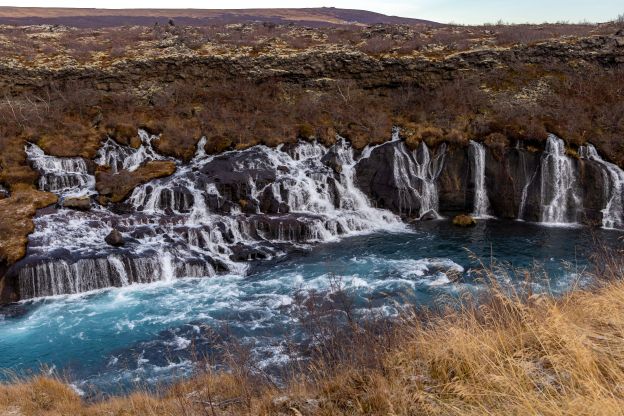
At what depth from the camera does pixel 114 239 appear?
1902cm

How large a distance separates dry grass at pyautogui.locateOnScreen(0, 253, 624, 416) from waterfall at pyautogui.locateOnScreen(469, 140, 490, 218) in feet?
Result: 63.7

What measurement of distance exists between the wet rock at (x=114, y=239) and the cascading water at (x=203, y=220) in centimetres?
27

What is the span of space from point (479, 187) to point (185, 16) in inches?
2301

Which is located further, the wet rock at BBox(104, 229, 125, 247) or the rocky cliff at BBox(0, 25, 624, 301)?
the rocky cliff at BBox(0, 25, 624, 301)

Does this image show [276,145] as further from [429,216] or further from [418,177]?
[429,216]

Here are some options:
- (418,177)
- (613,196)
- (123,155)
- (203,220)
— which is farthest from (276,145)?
(613,196)

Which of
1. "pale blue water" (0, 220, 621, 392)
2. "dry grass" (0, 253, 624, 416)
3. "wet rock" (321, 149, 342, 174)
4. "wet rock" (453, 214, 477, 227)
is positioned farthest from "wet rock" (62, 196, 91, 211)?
"wet rock" (453, 214, 477, 227)

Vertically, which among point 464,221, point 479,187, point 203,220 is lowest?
point 464,221

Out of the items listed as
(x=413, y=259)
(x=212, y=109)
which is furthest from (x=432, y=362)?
(x=212, y=109)

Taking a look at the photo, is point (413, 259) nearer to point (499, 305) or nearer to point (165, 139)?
point (499, 305)

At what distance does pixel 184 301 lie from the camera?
16375mm

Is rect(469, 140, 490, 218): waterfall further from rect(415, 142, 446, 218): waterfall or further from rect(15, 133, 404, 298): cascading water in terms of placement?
rect(15, 133, 404, 298): cascading water

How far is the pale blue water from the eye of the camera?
1251 centimetres

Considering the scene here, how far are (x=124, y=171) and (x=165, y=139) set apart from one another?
4059mm
